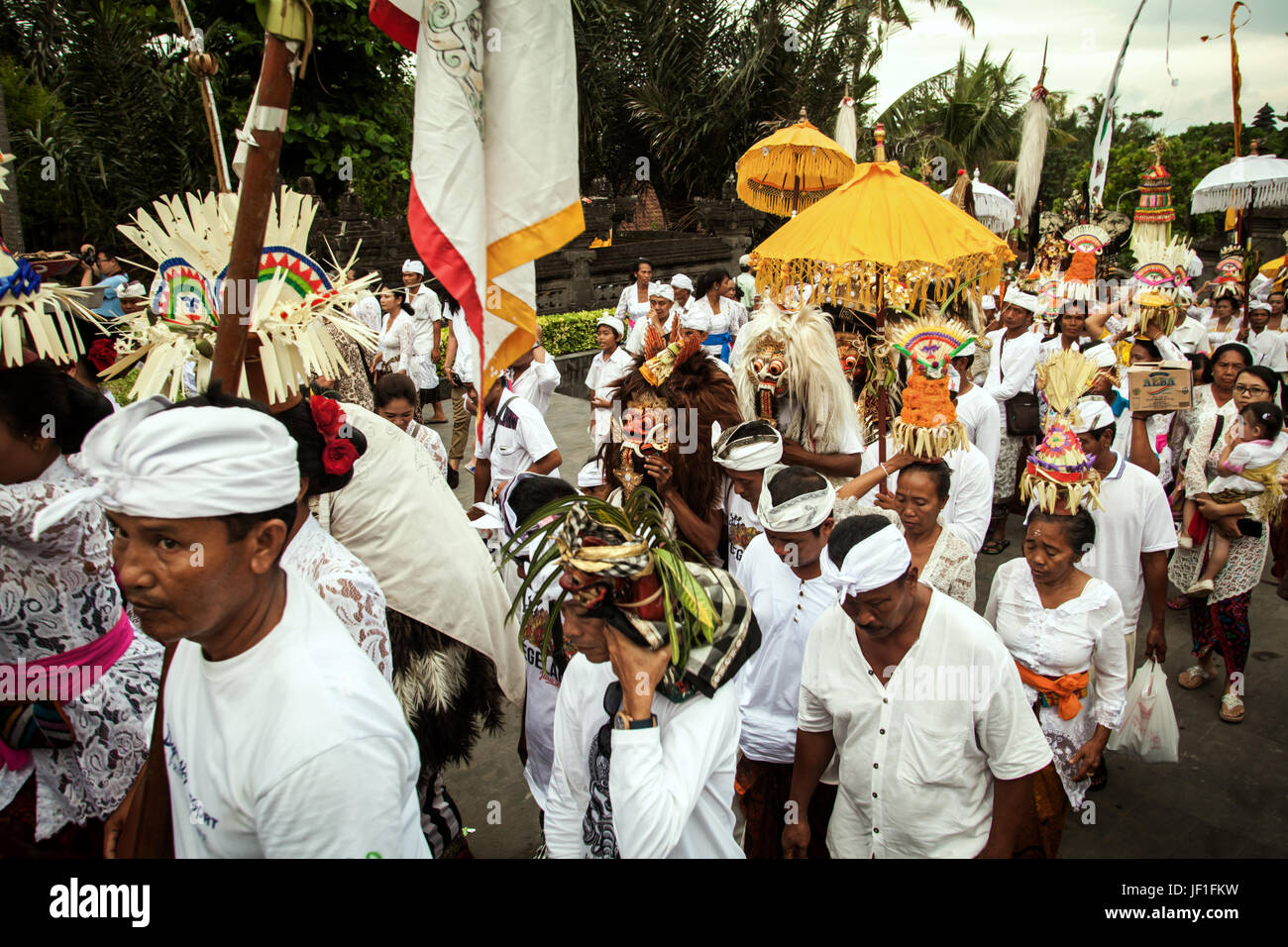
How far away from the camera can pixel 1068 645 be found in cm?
338

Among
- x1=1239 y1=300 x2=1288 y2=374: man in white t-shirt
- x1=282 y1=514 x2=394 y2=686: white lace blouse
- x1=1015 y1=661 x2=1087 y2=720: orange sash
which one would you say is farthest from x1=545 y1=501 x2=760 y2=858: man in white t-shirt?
x1=1239 y1=300 x2=1288 y2=374: man in white t-shirt

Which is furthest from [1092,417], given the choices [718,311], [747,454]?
[718,311]

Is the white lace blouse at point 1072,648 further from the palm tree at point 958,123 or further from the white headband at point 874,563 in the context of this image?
the palm tree at point 958,123

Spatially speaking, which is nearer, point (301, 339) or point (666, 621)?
point (666, 621)

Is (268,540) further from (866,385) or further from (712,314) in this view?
(712,314)

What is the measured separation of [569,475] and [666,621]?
6875 mm

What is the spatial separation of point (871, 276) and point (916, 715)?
294cm

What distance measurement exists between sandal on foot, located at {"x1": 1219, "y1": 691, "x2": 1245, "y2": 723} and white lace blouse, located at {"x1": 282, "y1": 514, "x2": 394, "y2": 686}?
473 centimetres

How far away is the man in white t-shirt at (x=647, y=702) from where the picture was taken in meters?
1.97

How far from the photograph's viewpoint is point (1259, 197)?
30.4ft

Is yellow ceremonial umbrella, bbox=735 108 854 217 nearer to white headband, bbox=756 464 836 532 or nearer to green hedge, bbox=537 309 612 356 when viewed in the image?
green hedge, bbox=537 309 612 356

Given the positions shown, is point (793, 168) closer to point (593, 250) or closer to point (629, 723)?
point (629, 723)
